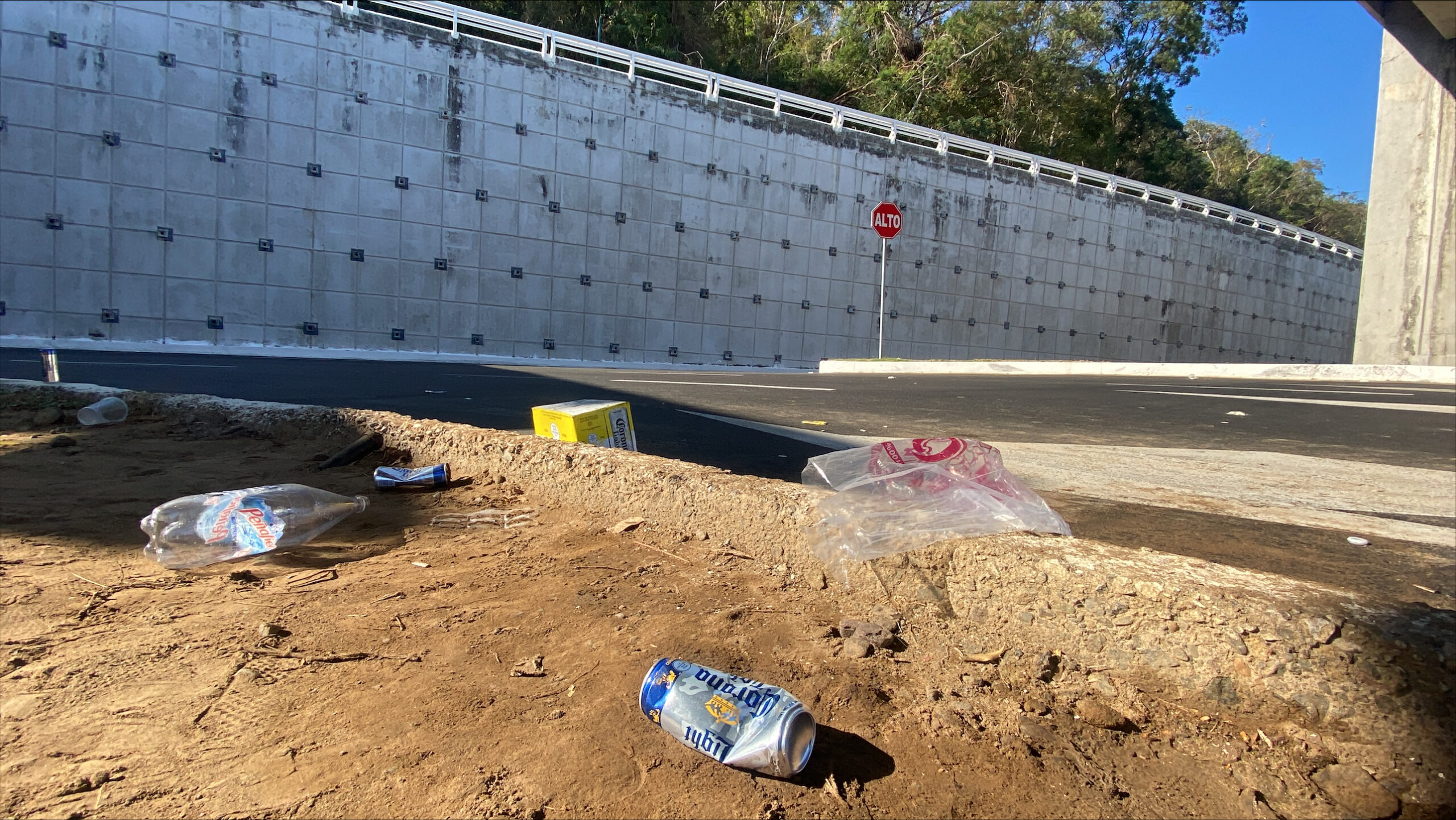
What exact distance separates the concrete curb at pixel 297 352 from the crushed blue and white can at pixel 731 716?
1020 centimetres

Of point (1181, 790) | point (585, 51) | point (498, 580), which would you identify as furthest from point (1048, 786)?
point (585, 51)

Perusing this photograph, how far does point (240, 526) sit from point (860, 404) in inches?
178

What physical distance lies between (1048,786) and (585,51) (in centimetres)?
1647

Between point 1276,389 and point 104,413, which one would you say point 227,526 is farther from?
point 1276,389

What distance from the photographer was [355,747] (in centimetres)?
133

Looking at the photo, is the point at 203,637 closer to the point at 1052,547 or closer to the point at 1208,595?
the point at 1052,547

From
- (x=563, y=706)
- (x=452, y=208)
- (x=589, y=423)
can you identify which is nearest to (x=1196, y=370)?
(x=589, y=423)

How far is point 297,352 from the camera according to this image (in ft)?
41.4

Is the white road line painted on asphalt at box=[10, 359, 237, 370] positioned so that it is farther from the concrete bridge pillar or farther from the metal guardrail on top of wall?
the concrete bridge pillar

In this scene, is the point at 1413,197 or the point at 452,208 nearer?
the point at 1413,197

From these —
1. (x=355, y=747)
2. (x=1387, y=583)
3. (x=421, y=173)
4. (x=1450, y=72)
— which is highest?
(x=1450, y=72)

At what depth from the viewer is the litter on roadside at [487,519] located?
8.52ft

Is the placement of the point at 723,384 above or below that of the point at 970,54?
below

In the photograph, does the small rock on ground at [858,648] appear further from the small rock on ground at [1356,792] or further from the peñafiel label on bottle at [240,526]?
the peñafiel label on bottle at [240,526]
